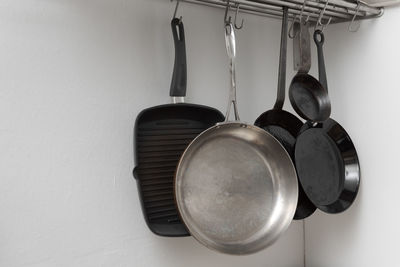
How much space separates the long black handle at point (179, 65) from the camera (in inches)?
32.4

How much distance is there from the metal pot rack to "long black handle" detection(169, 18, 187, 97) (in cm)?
8

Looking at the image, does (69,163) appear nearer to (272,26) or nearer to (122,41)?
(122,41)

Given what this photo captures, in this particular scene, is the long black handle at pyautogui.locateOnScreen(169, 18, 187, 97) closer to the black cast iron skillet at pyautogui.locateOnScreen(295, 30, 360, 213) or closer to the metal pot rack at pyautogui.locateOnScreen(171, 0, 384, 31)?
the metal pot rack at pyautogui.locateOnScreen(171, 0, 384, 31)

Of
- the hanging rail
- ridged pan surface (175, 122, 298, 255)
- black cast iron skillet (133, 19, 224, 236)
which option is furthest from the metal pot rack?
ridged pan surface (175, 122, 298, 255)

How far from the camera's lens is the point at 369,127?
999 millimetres

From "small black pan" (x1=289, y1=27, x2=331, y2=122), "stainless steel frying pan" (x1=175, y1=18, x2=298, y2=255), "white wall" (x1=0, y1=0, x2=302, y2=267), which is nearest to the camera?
"white wall" (x1=0, y1=0, x2=302, y2=267)

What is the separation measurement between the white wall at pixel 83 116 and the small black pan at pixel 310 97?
0.61ft

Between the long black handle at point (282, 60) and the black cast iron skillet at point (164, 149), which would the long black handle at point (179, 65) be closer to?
the black cast iron skillet at point (164, 149)

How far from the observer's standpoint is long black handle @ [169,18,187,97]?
2.70ft

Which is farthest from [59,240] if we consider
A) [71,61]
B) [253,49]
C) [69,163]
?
[253,49]

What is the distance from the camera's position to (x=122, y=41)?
82 cm

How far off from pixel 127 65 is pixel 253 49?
349 millimetres

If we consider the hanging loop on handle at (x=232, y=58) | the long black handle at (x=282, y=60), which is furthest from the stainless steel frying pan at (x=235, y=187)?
the long black handle at (x=282, y=60)

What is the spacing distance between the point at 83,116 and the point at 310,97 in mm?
515
